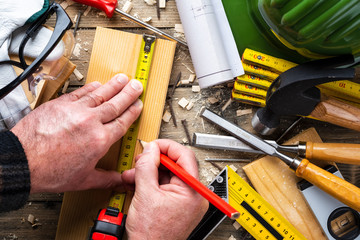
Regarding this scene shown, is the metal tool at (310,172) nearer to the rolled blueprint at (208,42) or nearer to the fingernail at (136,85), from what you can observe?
the rolled blueprint at (208,42)

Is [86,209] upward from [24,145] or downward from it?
downward

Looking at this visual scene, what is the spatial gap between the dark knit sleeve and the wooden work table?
37 cm

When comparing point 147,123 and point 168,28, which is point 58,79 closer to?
point 147,123

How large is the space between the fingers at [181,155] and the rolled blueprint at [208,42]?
0.86 feet

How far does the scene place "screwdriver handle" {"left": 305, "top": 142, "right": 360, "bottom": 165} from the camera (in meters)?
1.06

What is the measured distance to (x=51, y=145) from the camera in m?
0.93

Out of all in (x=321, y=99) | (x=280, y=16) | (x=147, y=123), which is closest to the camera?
(x=280, y=16)

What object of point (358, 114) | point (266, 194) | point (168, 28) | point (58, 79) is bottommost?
point (266, 194)

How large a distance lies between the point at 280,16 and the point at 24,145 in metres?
0.78

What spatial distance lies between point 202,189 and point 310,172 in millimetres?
407

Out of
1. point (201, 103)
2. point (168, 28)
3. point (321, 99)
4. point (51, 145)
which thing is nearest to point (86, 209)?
point (51, 145)

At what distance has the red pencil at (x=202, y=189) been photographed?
88cm

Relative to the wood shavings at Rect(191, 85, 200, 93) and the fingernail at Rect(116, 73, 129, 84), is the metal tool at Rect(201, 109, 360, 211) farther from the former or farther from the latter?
the fingernail at Rect(116, 73, 129, 84)

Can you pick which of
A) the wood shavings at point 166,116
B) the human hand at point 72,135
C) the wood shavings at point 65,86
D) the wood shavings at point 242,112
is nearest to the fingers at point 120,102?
the human hand at point 72,135
